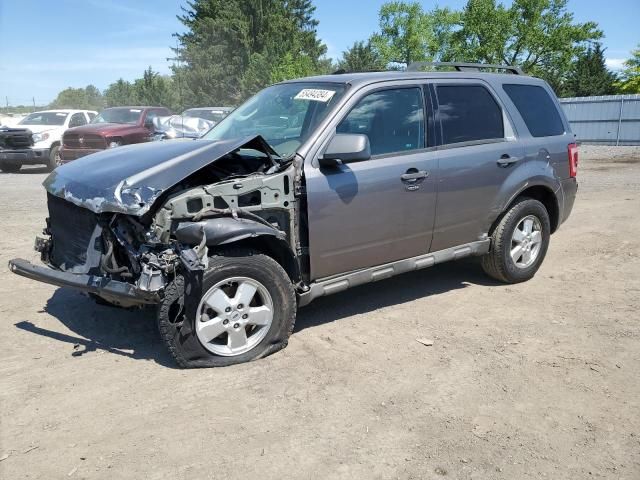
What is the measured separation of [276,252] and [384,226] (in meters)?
0.93

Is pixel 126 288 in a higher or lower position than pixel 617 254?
higher

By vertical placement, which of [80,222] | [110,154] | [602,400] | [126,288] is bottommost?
[602,400]

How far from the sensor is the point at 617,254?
21.6 feet

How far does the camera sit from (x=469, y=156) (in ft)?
15.8

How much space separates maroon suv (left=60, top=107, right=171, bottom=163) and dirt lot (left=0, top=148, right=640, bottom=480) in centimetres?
927

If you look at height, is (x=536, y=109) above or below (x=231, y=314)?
above

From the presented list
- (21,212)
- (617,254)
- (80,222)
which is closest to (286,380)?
(80,222)

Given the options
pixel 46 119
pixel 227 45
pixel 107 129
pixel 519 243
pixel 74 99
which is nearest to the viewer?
pixel 519 243

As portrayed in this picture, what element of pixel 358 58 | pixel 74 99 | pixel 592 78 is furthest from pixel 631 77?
pixel 74 99

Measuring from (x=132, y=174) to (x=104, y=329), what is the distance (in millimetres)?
1381

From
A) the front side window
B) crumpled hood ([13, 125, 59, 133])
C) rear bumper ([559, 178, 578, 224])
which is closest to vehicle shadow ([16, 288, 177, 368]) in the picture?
the front side window

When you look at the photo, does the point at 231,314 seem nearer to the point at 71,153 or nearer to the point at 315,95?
the point at 315,95

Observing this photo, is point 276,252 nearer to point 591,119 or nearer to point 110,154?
point 110,154

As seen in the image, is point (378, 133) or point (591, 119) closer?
point (378, 133)
